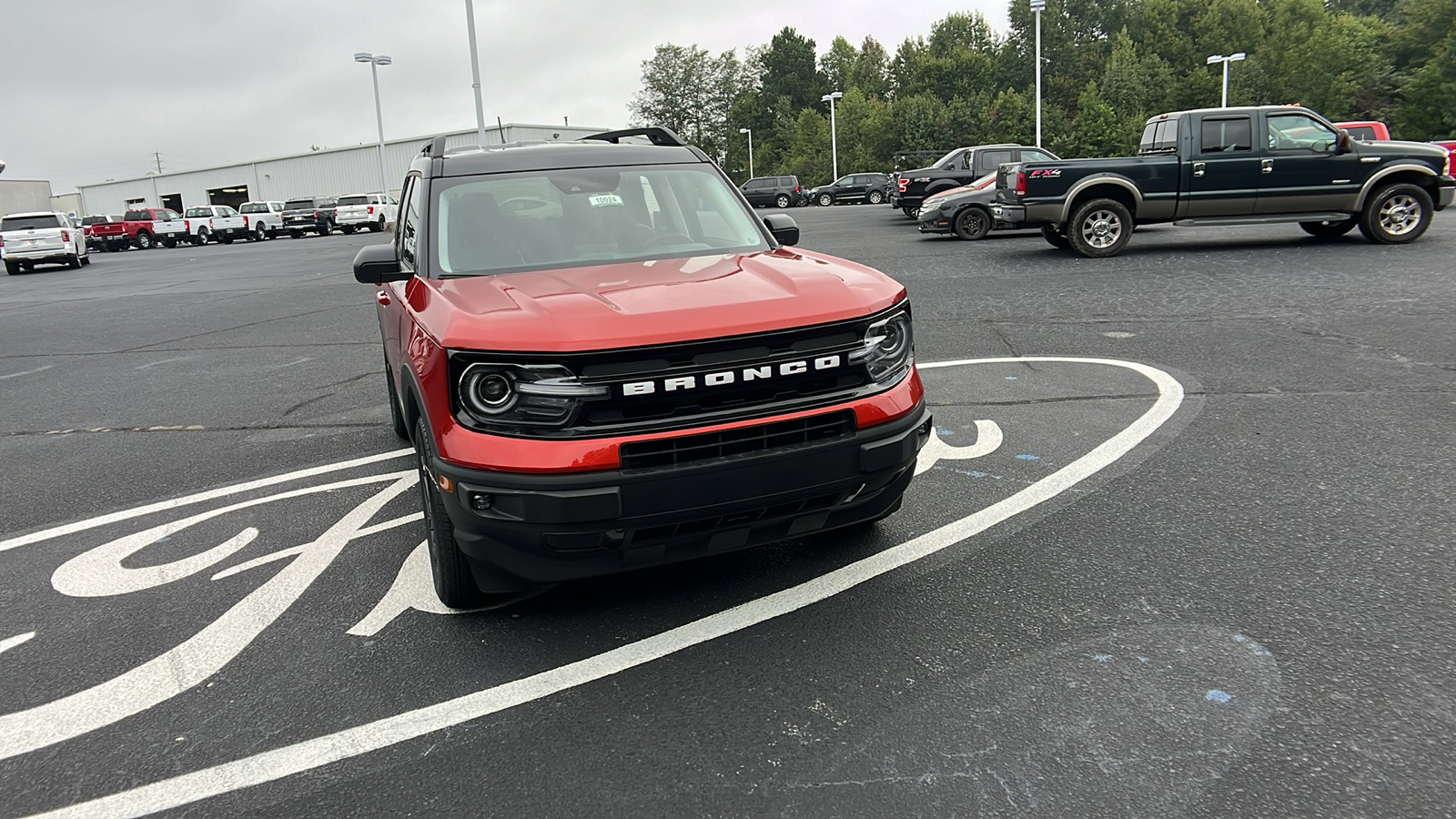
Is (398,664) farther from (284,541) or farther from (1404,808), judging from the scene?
(1404,808)

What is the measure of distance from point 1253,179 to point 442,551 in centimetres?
1386

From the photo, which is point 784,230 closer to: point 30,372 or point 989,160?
point 30,372

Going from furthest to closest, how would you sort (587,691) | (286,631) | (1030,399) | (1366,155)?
1. (1366,155)
2. (1030,399)
3. (286,631)
4. (587,691)

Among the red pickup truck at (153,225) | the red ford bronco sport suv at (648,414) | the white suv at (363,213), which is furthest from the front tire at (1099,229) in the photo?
the red pickup truck at (153,225)

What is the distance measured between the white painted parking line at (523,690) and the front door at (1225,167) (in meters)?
11.0

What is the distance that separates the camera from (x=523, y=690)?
2969mm

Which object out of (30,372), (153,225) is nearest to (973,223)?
(30,372)

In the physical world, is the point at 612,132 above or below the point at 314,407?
above

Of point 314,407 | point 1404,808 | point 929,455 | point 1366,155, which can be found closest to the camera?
point 1404,808

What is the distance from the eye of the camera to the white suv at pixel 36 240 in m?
28.0

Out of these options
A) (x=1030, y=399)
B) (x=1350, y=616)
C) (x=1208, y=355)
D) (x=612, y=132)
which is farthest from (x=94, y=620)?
(x=1208, y=355)

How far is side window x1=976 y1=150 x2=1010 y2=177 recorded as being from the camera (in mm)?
23047

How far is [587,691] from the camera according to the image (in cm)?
295

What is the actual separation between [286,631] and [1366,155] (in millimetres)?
15233
